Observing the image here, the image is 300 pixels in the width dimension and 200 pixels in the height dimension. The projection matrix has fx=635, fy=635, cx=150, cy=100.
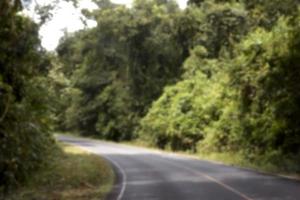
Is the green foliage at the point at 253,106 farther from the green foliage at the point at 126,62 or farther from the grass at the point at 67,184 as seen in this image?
the green foliage at the point at 126,62

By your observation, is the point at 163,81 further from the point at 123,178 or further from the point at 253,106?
the point at 123,178

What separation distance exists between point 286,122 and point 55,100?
1467 cm

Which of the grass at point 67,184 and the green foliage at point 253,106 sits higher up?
the green foliage at point 253,106

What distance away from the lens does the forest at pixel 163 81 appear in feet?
71.7

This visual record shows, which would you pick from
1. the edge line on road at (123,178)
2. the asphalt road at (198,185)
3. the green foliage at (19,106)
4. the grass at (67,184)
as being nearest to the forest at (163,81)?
the green foliage at (19,106)

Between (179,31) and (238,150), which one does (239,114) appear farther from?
(179,31)

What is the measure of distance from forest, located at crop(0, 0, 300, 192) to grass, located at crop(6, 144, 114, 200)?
0.63 m

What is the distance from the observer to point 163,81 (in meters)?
68.8

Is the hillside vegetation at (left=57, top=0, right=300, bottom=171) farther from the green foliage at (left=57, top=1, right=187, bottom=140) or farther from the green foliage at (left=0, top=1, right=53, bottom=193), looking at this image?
the green foliage at (left=0, top=1, right=53, bottom=193)

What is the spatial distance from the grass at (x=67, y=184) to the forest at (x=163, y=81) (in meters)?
0.63

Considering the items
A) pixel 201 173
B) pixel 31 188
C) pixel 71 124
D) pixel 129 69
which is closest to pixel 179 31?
pixel 129 69

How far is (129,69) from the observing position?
70375 millimetres

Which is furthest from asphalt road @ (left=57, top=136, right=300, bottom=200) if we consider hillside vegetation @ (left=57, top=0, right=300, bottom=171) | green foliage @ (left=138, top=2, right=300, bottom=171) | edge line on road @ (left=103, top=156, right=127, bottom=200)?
hillside vegetation @ (left=57, top=0, right=300, bottom=171)

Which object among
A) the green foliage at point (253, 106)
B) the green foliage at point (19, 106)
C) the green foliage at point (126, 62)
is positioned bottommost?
the green foliage at point (19, 106)
